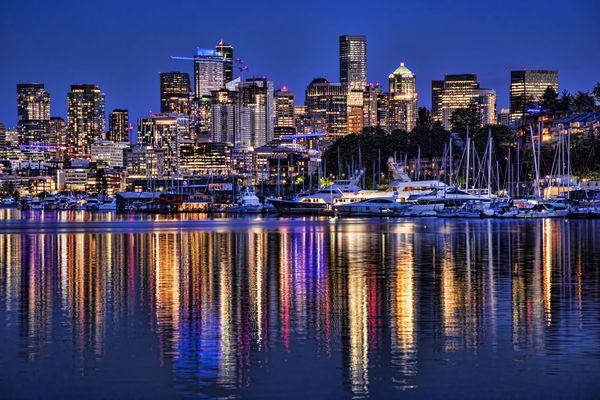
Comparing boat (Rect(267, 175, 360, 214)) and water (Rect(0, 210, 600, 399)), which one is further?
boat (Rect(267, 175, 360, 214))

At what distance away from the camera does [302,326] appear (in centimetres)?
2839

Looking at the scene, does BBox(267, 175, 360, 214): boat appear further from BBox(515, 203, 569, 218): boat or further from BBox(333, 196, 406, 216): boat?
BBox(515, 203, 569, 218): boat

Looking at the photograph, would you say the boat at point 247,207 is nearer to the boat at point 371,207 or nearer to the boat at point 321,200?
the boat at point 321,200

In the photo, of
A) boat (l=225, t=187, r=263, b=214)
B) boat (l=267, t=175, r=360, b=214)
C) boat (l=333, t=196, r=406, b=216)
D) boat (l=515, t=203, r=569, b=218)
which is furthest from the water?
boat (l=225, t=187, r=263, b=214)

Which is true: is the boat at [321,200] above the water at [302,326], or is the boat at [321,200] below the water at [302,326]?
above

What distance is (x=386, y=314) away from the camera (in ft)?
100

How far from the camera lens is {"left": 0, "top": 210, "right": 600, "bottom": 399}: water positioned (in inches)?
832

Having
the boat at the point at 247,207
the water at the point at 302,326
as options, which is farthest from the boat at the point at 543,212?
the boat at the point at 247,207

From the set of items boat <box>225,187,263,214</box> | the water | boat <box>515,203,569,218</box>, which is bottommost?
the water

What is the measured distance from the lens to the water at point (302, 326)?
832 inches

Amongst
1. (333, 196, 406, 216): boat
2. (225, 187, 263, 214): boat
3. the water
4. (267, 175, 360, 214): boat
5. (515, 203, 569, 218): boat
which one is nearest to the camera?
the water

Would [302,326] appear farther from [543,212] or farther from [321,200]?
[321,200]

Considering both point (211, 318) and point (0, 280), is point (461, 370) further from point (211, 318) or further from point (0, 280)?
point (0, 280)

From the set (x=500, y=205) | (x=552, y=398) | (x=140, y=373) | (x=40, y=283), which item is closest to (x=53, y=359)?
(x=140, y=373)
